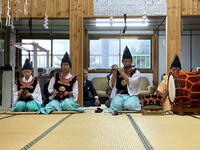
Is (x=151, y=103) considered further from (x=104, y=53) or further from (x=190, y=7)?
(x=104, y=53)

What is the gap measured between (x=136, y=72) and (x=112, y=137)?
8.16 ft

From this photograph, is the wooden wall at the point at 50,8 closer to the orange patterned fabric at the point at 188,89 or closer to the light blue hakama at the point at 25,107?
the light blue hakama at the point at 25,107

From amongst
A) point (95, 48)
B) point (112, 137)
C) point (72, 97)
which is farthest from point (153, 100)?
point (95, 48)

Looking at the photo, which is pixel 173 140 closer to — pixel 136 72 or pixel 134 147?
pixel 134 147

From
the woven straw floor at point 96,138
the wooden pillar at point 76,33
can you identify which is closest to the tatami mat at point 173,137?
the woven straw floor at point 96,138

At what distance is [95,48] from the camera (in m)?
10.5

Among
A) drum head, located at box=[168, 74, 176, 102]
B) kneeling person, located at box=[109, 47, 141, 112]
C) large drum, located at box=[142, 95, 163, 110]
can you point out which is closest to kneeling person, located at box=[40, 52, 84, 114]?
kneeling person, located at box=[109, 47, 141, 112]

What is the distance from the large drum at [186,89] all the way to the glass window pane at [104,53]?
619cm

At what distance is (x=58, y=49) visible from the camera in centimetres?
1079

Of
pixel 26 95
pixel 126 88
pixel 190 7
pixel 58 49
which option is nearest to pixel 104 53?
pixel 58 49

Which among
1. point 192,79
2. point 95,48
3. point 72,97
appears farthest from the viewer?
point 95,48

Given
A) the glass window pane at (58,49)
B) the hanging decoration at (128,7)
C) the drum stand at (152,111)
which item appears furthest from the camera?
the glass window pane at (58,49)

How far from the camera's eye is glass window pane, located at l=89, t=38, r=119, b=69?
10.5m

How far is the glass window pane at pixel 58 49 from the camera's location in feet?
35.3
